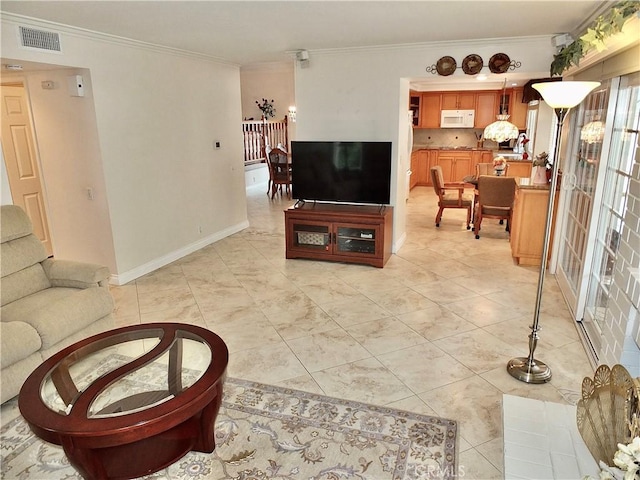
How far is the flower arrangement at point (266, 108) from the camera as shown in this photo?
36.0 ft

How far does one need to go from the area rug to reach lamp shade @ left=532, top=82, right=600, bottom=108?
189 centimetres

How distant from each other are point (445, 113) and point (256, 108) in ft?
15.4

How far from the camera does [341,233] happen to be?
509 cm

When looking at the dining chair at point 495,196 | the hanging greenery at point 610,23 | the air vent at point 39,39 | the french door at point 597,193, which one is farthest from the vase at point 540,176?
the air vent at point 39,39

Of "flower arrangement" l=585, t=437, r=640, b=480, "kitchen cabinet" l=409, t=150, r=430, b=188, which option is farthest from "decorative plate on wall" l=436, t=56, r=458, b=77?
"kitchen cabinet" l=409, t=150, r=430, b=188

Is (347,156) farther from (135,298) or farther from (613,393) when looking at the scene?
(613,393)

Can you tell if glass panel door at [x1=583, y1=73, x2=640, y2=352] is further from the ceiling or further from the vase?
the vase

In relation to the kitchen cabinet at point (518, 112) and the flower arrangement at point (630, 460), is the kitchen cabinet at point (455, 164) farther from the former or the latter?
the flower arrangement at point (630, 460)

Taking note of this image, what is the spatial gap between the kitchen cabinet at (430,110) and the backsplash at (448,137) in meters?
0.42

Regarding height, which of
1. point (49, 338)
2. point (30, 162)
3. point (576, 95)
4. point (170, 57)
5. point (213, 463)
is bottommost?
point (213, 463)

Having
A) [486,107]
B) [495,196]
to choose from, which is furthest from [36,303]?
[486,107]

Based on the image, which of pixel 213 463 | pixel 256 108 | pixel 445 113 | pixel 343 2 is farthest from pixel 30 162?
pixel 445 113

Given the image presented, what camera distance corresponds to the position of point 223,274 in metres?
4.85

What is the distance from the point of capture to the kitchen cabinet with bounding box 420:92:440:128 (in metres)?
10.1
